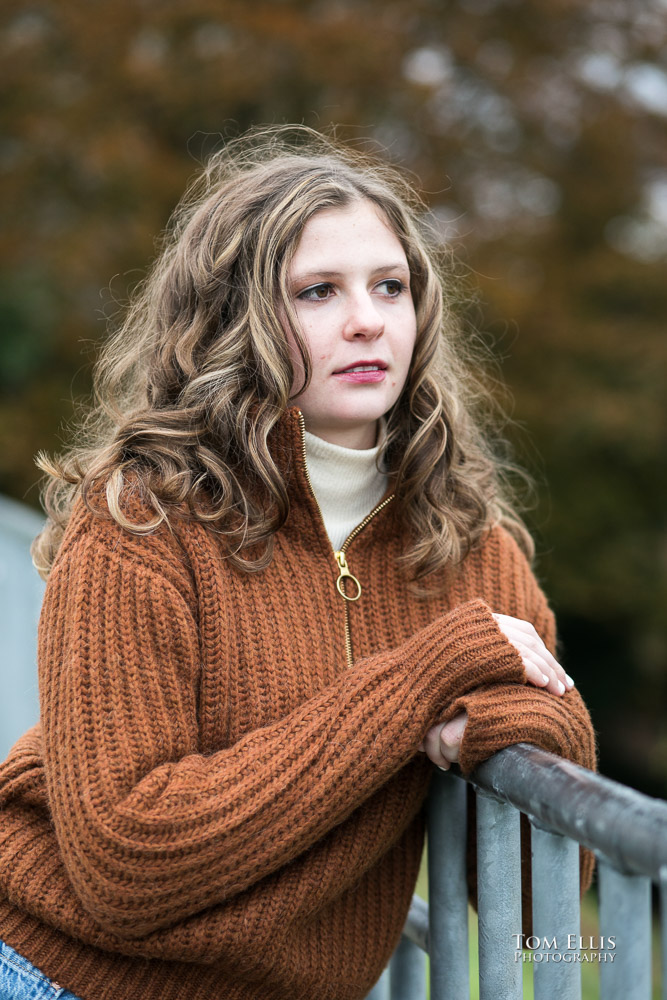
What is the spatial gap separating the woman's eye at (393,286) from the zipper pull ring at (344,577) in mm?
542

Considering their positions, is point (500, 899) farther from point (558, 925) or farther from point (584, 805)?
point (584, 805)

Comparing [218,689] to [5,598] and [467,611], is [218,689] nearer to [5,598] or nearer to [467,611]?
[467,611]

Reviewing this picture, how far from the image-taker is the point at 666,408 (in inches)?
431

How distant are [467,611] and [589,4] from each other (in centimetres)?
1056

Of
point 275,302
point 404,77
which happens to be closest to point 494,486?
point 275,302

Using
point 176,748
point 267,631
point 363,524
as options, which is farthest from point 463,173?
point 176,748

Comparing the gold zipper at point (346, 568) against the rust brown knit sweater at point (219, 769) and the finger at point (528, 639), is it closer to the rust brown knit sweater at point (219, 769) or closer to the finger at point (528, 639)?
the rust brown knit sweater at point (219, 769)

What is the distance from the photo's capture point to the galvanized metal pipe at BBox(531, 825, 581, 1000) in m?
1.41

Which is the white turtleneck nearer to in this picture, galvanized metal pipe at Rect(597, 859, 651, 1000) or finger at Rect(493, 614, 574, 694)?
finger at Rect(493, 614, 574, 694)

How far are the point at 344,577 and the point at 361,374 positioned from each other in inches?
15.3

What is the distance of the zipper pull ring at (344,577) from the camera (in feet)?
6.90

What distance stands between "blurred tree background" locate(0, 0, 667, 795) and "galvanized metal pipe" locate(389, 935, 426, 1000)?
24.0ft

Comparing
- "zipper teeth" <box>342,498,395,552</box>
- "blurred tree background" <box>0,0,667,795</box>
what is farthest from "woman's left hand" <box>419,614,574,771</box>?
"blurred tree background" <box>0,0,667,795</box>

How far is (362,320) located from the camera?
2.10 metres
